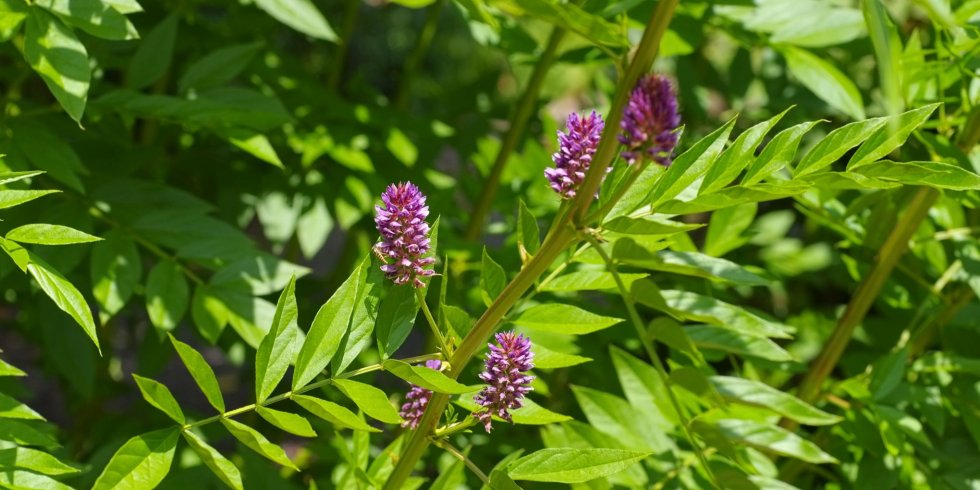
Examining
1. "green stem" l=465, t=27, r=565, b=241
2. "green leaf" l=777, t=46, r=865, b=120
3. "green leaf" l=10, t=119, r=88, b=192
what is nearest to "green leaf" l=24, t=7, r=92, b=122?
"green leaf" l=10, t=119, r=88, b=192

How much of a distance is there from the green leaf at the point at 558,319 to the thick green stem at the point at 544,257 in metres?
0.04

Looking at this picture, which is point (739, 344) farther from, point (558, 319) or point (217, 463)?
point (217, 463)

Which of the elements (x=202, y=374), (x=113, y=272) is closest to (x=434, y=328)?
(x=202, y=374)

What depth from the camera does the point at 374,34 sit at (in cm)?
457

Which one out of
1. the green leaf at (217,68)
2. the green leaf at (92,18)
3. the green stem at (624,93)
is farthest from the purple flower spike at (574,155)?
the green leaf at (217,68)

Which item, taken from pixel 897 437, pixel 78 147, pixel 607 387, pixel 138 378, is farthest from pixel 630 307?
pixel 78 147

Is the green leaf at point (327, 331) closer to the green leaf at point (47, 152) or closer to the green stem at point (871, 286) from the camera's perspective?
the green leaf at point (47, 152)

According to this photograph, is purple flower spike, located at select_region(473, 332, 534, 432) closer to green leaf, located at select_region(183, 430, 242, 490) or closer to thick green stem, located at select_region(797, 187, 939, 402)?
green leaf, located at select_region(183, 430, 242, 490)

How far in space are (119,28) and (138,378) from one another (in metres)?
0.40

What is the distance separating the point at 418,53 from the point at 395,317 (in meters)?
0.92

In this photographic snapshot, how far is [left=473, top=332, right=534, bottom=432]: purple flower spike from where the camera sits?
616 mm

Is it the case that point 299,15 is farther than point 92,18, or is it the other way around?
point 299,15

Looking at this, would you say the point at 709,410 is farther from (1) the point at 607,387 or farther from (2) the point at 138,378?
(2) the point at 138,378

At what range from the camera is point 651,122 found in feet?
1.72
